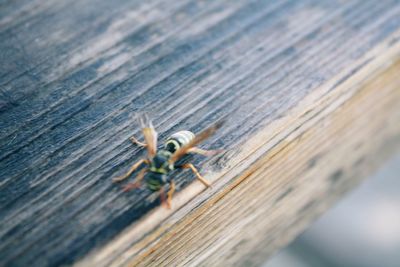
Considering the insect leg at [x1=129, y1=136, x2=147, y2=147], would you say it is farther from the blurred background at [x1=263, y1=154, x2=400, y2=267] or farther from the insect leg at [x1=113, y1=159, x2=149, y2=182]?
the blurred background at [x1=263, y1=154, x2=400, y2=267]

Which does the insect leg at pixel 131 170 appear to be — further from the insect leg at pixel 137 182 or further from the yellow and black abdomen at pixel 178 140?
the yellow and black abdomen at pixel 178 140

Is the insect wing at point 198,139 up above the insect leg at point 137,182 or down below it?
below

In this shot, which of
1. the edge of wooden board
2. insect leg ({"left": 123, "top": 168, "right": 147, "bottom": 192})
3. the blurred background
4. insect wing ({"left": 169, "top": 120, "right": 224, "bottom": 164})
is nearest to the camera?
the edge of wooden board

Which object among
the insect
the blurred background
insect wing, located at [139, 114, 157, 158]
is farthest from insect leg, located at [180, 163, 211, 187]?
the blurred background

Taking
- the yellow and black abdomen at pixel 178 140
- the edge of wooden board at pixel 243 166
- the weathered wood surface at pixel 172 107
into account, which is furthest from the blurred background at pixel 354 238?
the yellow and black abdomen at pixel 178 140

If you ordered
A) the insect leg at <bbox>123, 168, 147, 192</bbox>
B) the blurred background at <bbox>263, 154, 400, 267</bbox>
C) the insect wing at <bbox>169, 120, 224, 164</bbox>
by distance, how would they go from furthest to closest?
the blurred background at <bbox>263, 154, 400, 267</bbox> < the insect wing at <bbox>169, 120, 224, 164</bbox> < the insect leg at <bbox>123, 168, 147, 192</bbox>

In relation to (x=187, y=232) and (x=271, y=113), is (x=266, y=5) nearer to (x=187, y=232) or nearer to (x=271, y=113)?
(x=271, y=113)

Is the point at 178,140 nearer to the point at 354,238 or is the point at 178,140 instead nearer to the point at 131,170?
the point at 131,170

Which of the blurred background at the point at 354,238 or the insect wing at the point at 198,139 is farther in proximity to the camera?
the blurred background at the point at 354,238
